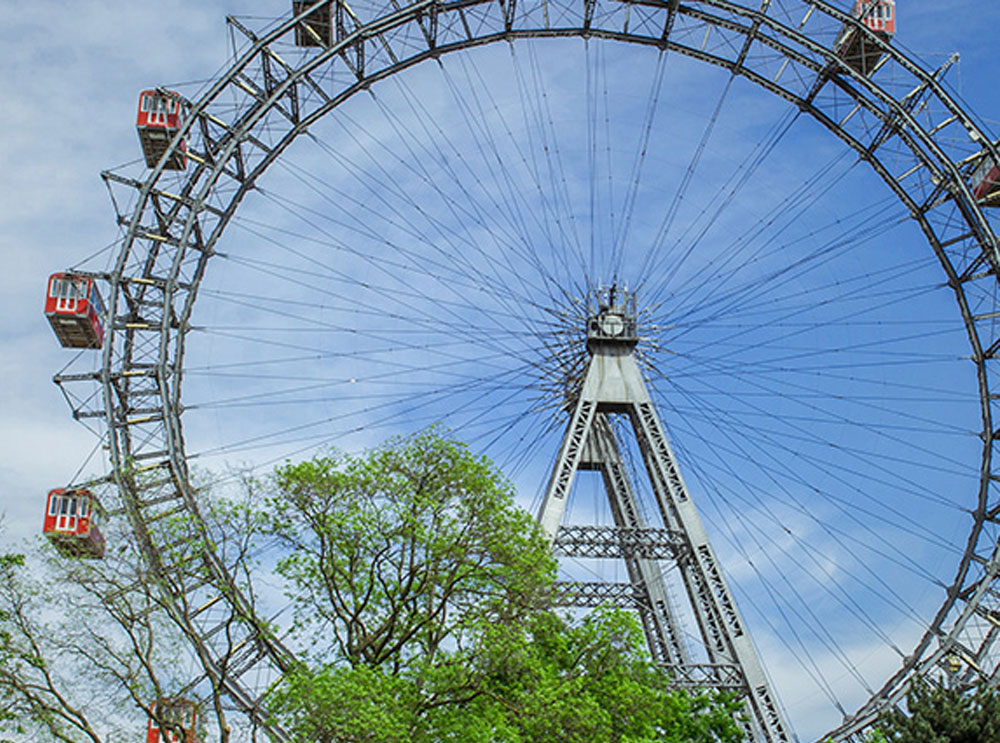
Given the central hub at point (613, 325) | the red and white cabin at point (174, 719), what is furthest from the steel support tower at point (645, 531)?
the red and white cabin at point (174, 719)

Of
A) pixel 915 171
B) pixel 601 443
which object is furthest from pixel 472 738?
pixel 915 171

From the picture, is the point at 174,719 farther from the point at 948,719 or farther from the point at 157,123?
the point at 157,123

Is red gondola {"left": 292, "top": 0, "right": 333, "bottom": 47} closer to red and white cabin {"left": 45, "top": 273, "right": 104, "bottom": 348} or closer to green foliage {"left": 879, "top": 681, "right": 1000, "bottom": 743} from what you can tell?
red and white cabin {"left": 45, "top": 273, "right": 104, "bottom": 348}

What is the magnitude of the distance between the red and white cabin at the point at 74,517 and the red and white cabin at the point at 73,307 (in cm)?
471

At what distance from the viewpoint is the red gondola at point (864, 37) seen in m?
35.8

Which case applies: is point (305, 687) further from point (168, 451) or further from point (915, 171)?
point (915, 171)

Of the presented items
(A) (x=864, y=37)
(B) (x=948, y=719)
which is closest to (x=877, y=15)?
(A) (x=864, y=37)

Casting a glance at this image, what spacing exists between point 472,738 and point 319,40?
72.9ft

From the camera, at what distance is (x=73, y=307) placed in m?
32.9

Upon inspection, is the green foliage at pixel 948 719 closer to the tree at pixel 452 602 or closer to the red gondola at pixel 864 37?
the tree at pixel 452 602

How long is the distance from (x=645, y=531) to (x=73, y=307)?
17.5 m

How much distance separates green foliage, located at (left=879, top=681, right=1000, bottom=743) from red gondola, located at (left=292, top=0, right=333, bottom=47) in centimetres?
2406

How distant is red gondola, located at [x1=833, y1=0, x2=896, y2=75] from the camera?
117 ft

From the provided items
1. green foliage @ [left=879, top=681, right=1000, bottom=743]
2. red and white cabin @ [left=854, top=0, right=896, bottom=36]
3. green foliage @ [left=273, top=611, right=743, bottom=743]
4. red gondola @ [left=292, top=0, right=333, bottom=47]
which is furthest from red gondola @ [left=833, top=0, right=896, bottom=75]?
green foliage @ [left=273, top=611, right=743, bottom=743]
